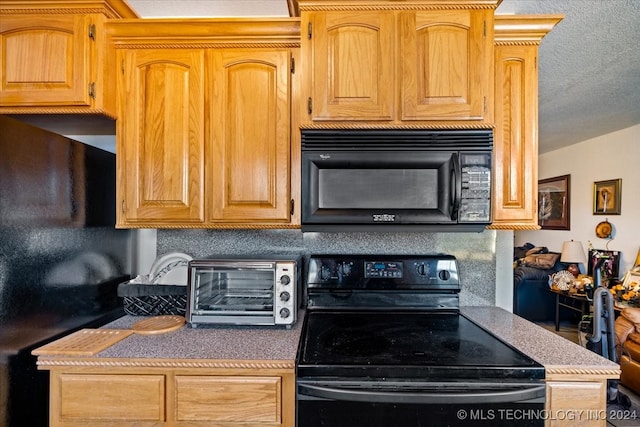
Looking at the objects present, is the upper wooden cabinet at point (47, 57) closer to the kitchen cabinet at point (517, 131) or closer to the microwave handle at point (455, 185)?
the microwave handle at point (455, 185)

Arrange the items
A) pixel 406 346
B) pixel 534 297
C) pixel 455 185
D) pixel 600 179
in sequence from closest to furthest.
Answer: pixel 406 346 → pixel 455 185 → pixel 534 297 → pixel 600 179

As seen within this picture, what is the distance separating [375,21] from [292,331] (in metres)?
1.38

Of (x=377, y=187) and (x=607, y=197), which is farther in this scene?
(x=607, y=197)

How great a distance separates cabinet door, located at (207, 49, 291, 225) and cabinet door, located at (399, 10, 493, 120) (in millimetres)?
535

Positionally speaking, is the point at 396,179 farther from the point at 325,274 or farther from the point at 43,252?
the point at 43,252

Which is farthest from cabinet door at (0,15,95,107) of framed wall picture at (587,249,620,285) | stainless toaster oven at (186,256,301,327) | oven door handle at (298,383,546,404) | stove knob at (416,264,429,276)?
framed wall picture at (587,249,620,285)

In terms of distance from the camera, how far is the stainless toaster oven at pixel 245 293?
4.75ft

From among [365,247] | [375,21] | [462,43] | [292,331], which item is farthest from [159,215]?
[462,43]

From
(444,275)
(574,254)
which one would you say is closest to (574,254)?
(574,254)

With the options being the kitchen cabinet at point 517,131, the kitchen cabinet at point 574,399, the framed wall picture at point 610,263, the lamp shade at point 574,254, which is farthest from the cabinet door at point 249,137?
the framed wall picture at point 610,263

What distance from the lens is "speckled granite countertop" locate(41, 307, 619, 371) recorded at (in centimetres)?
117

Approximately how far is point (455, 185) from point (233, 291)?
1101mm

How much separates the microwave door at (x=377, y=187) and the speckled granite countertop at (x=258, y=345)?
20.3 inches

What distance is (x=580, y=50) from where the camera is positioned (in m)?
2.18
